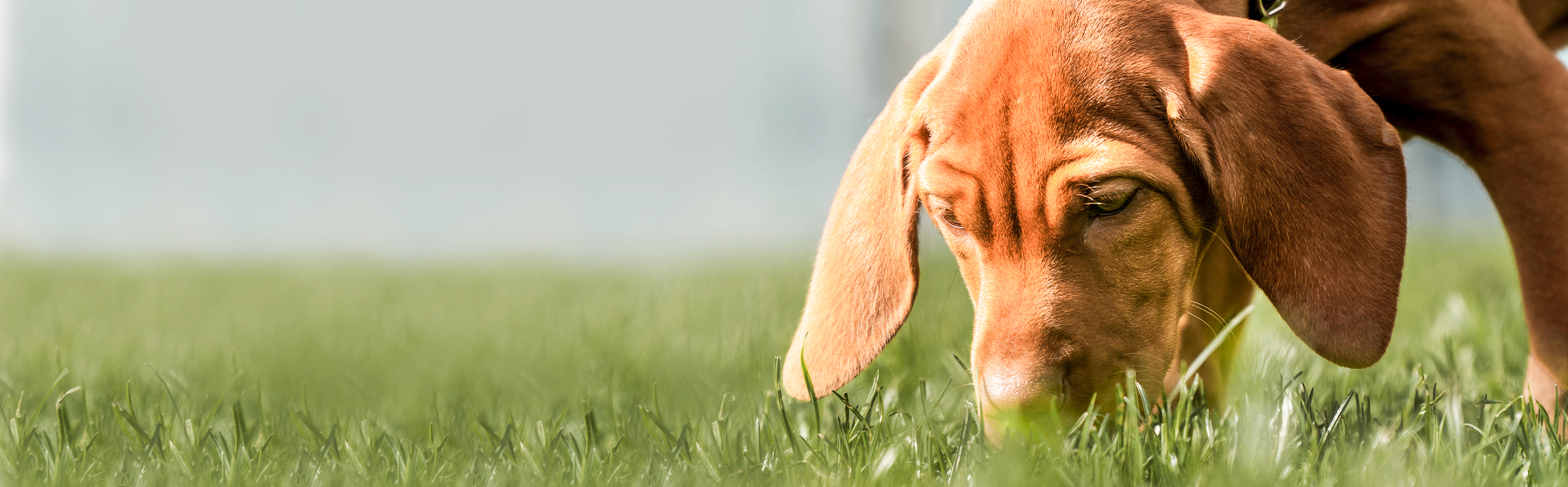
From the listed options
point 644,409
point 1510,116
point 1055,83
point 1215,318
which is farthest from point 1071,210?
point 1510,116

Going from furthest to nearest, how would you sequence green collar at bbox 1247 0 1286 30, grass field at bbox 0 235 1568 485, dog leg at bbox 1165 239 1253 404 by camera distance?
dog leg at bbox 1165 239 1253 404
green collar at bbox 1247 0 1286 30
grass field at bbox 0 235 1568 485

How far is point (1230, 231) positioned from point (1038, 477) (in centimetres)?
74

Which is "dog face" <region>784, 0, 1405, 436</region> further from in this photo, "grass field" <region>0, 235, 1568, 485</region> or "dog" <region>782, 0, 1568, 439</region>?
"grass field" <region>0, 235, 1568, 485</region>

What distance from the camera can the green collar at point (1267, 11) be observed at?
116 inches

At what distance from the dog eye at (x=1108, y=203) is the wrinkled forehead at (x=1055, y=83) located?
0.36 ft

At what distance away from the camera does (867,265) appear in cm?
283

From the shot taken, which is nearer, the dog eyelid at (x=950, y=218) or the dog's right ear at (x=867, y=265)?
the dog eyelid at (x=950, y=218)

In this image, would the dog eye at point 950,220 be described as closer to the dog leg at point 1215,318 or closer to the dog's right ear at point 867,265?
the dog's right ear at point 867,265

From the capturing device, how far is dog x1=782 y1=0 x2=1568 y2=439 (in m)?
2.32

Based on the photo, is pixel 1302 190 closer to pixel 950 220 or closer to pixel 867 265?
pixel 950 220

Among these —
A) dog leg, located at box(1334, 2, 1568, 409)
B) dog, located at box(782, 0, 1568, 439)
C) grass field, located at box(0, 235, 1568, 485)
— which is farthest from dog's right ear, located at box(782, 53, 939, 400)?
dog leg, located at box(1334, 2, 1568, 409)

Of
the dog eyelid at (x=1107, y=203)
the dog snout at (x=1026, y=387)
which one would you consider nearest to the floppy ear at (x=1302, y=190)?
the dog eyelid at (x=1107, y=203)

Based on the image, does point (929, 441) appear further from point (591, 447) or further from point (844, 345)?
point (591, 447)

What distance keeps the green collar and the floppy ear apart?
23.6 inches
